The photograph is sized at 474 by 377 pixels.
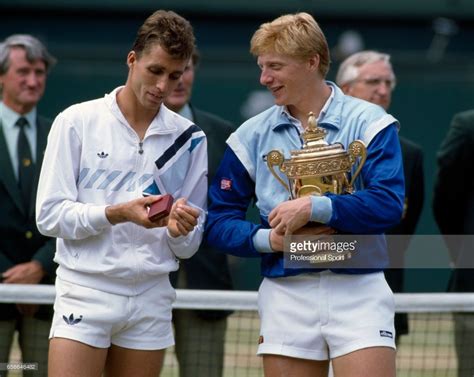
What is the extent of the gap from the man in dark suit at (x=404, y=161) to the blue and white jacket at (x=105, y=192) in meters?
2.21

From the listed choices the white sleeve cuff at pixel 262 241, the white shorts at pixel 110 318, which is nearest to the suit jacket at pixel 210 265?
the white shorts at pixel 110 318

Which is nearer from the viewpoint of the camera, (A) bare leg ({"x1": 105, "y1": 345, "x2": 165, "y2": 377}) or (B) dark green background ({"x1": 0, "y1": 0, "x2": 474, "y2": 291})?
(A) bare leg ({"x1": 105, "y1": 345, "x2": 165, "y2": 377})

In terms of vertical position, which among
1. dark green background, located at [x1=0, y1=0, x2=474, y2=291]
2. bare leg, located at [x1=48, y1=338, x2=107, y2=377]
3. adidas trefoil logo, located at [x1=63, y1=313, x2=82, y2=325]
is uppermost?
dark green background, located at [x1=0, y1=0, x2=474, y2=291]

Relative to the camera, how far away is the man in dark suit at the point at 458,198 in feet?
22.3

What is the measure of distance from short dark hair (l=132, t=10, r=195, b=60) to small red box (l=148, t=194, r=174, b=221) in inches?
24.4

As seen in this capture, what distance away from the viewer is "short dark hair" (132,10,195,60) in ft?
15.7

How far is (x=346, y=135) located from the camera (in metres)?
4.79

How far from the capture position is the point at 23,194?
668 cm

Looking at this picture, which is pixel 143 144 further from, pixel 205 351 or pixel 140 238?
pixel 205 351

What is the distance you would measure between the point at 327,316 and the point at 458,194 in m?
2.44
